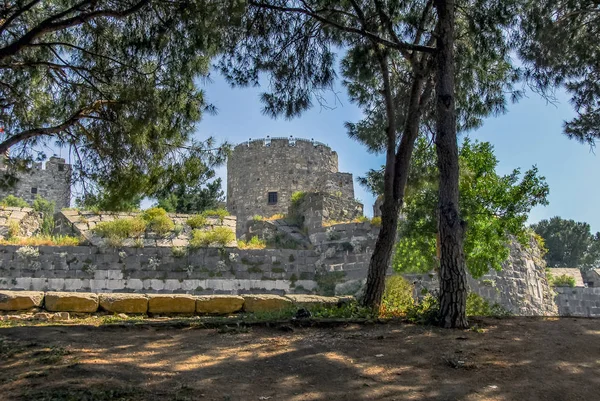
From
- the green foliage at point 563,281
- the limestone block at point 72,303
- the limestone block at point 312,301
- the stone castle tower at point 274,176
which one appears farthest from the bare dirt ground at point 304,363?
the stone castle tower at point 274,176

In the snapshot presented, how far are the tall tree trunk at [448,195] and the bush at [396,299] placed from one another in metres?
1.10

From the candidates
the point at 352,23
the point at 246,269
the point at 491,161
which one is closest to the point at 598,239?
the point at 491,161

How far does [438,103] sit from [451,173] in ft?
2.97

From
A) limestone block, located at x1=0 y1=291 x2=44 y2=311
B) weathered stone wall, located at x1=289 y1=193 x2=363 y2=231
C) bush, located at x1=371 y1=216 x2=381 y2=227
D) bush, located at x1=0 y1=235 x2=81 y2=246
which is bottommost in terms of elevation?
limestone block, located at x1=0 y1=291 x2=44 y2=311

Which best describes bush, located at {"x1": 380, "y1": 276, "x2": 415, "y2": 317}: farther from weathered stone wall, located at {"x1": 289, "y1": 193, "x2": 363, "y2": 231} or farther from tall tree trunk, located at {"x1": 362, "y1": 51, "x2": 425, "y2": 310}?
weathered stone wall, located at {"x1": 289, "y1": 193, "x2": 363, "y2": 231}

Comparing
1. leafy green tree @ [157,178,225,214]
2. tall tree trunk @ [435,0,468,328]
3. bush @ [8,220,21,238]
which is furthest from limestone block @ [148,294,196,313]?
leafy green tree @ [157,178,225,214]

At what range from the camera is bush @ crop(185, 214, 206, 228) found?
13777mm

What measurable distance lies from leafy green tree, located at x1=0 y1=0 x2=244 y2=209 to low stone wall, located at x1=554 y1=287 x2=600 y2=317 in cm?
1773

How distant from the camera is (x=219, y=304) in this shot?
8734mm

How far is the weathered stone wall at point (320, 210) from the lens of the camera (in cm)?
1623

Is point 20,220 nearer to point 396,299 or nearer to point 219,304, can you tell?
point 219,304

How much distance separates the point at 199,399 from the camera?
13.3 ft

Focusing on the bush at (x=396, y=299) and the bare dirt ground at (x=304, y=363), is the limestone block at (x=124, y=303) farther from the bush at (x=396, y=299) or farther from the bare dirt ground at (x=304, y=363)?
the bush at (x=396, y=299)

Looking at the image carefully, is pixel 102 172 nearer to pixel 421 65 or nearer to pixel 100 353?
pixel 100 353
